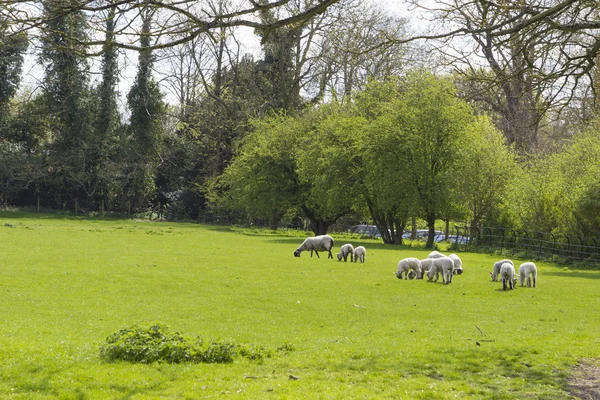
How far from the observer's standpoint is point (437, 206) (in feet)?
148

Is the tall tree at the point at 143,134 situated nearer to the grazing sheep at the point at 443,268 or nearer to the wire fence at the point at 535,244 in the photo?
the wire fence at the point at 535,244

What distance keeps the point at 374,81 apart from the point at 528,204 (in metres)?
17.5

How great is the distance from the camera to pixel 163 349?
10.6 meters

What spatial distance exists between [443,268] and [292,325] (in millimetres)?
9997

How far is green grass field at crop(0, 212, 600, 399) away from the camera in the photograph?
8.97 meters

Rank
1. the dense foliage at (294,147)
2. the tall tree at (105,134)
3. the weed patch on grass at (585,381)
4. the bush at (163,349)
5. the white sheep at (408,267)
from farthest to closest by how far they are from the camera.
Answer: the tall tree at (105,134) < the dense foliage at (294,147) < the white sheep at (408,267) < the bush at (163,349) < the weed patch on grass at (585,381)

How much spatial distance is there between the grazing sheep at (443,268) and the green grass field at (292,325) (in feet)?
2.16

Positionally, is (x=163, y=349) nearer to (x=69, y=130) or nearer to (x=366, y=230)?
(x=366, y=230)

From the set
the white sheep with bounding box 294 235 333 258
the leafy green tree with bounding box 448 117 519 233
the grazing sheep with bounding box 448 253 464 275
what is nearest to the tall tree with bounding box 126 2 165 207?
the leafy green tree with bounding box 448 117 519 233

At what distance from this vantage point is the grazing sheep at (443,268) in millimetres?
23453

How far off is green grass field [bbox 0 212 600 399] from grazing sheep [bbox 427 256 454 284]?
2.16ft

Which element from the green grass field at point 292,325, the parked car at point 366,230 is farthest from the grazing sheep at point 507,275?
the parked car at point 366,230

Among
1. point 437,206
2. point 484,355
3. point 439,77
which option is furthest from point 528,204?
point 484,355

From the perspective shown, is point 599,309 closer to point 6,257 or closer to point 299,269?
point 299,269
